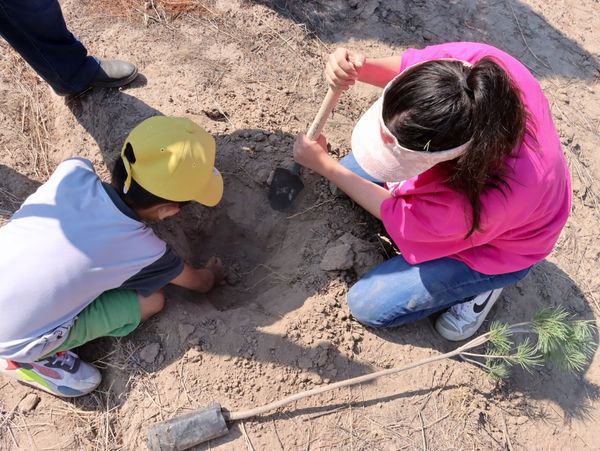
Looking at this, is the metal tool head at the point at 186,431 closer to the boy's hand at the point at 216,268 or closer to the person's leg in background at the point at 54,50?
the boy's hand at the point at 216,268

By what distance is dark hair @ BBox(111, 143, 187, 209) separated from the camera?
1.65 meters

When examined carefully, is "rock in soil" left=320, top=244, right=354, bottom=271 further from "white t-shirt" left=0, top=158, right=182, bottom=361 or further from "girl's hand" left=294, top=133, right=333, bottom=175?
"white t-shirt" left=0, top=158, right=182, bottom=361

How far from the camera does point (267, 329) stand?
1980mm

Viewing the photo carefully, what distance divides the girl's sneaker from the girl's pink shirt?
1.33 m

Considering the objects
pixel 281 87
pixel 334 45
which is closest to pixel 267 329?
pixel 281 87

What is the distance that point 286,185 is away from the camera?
91.7 inches

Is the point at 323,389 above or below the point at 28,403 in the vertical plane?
above

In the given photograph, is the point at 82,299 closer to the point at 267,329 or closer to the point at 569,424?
the point at 267,329

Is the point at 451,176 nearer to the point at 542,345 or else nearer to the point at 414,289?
the point at 414,289

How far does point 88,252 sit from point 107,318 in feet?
A: 1.10

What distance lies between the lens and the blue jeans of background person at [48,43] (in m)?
1.97

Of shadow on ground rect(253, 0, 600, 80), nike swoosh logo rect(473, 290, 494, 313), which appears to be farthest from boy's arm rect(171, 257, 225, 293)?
shadow on ground rect(253, 0, 600, 80)

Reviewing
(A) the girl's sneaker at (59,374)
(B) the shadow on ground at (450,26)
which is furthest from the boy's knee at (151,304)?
(B) the shadow on ground at (450,26)

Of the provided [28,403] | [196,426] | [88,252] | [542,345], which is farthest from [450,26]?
[28,403]
